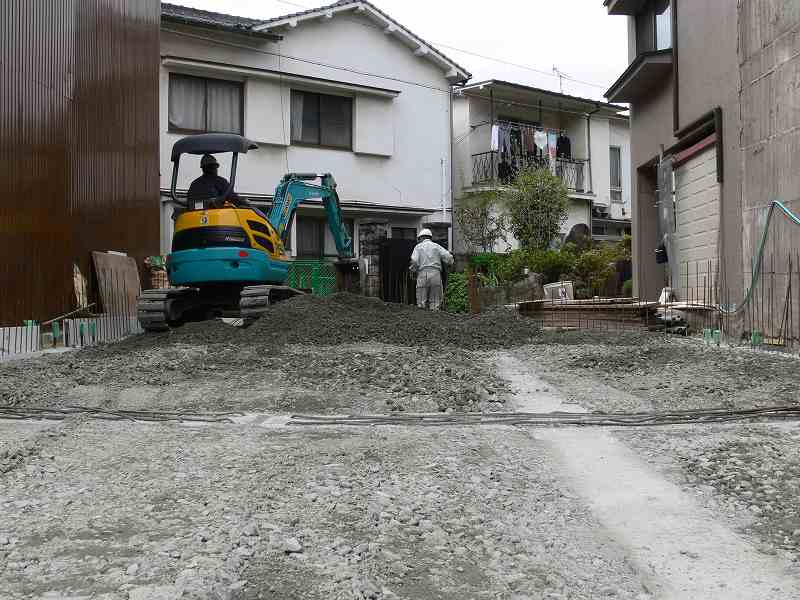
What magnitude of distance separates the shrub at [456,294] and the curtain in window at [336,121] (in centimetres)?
480

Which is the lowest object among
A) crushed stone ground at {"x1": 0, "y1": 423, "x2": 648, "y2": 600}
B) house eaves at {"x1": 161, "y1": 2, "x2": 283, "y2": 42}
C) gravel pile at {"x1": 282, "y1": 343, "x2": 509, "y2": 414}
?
crushed stone ground at {"x1": 0, "y1": 423, "x2": 648, "y2": 600}

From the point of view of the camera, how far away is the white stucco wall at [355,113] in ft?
56.5

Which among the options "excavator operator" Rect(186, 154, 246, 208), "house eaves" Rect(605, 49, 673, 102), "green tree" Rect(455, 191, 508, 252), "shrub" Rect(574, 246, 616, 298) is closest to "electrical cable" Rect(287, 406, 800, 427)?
"excavator operator" Rect(186, 154, 246, 208)

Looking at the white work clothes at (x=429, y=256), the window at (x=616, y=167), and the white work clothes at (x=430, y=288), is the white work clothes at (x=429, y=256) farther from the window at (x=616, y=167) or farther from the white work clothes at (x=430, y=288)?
the window at (x=616, y=167)

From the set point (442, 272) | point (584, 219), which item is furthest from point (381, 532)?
point (584, 219)

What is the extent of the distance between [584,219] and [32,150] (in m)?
18.7

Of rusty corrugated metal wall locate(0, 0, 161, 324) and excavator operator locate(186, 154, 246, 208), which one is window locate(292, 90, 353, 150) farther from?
excavator operator locate(186, 154, 246, 208)

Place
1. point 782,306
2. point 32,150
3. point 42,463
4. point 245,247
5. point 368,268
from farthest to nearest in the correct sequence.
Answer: point 368,268
point 245,247
point 32,150
point 782,306
point 42,463

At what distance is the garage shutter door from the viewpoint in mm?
9836

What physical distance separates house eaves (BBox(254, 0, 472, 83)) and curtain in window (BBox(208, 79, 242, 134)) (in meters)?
1.47

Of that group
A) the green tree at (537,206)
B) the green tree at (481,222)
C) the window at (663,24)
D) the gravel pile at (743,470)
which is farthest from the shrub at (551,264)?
the gravel pile at (743,470)

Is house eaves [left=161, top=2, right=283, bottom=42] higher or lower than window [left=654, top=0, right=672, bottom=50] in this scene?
higher

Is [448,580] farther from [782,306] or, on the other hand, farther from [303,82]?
[303,82]

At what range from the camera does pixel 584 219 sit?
24.5m
